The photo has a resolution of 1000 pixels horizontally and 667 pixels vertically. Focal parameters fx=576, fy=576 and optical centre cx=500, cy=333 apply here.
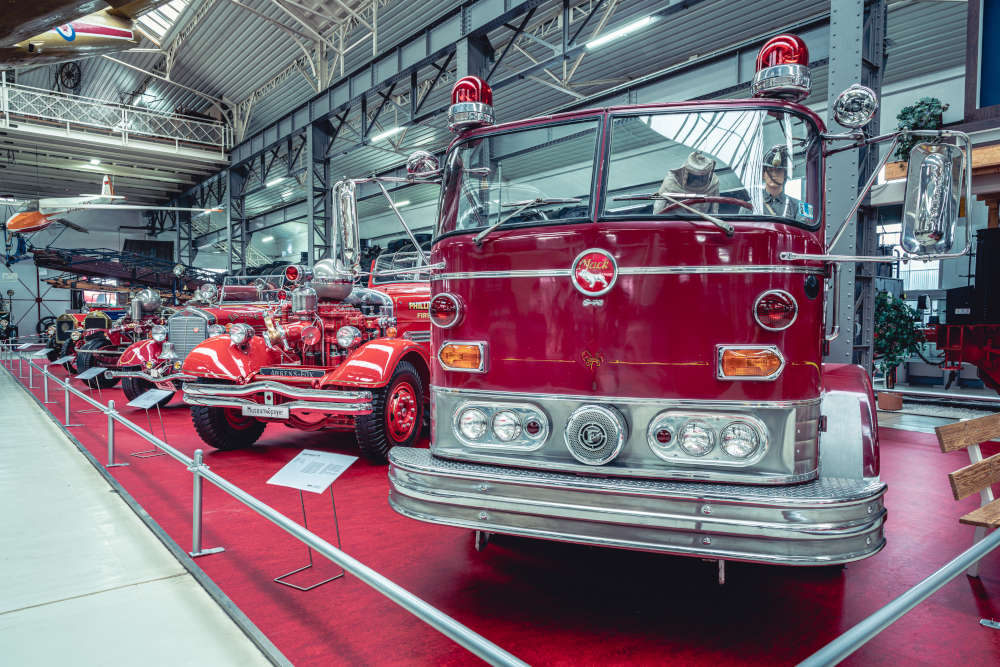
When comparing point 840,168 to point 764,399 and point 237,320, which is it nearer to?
point 764,399

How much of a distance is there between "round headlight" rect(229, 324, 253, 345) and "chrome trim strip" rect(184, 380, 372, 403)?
561 millimetres

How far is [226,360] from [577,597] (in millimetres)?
3889

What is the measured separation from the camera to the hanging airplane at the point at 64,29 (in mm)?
2443

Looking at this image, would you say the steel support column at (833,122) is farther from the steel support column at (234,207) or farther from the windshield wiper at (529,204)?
the steel support column at (234,207)

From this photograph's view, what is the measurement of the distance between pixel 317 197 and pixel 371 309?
32.0 ft

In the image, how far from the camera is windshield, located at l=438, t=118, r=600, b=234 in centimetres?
268

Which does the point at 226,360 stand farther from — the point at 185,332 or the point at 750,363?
the point at 750,363

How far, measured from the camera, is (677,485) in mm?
2184

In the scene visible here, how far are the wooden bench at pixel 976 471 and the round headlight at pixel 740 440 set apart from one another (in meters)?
1.22

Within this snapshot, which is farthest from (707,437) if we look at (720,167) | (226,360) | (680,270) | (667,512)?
(226,360)

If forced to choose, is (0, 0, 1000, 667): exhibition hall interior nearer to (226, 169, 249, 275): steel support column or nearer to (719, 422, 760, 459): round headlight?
(719, 422, 760, 459): round headlight

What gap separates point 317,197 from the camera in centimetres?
1519

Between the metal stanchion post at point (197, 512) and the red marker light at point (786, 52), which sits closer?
the red marker light at point (786, 52)

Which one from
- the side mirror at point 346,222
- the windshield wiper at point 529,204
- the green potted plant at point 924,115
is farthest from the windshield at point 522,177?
the green potted plant at point 924,115
